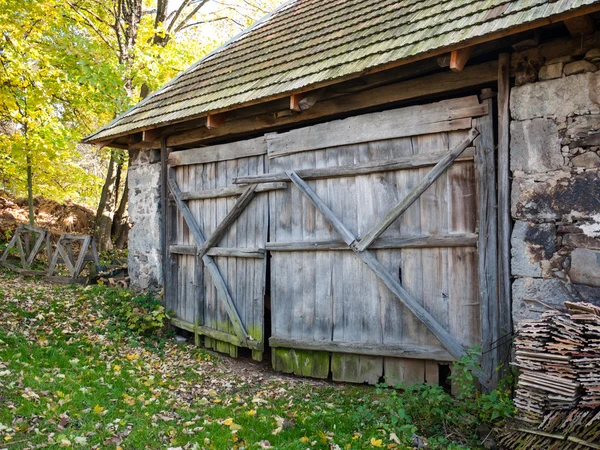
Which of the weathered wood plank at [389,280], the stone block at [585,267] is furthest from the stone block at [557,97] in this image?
the weathered wood plank at [389,280]

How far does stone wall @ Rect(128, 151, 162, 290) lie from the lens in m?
7.38

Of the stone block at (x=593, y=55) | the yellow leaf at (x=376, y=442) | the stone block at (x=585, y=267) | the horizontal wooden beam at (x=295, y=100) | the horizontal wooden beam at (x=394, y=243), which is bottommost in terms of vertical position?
the yellow leaf at (x=376, y=442)

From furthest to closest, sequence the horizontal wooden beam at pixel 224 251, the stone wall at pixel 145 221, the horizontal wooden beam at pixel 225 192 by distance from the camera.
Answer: the stone wall at pixel 145 221 → the horizontal wooden beam at pixel 224 251 → the horizontal wooden beam at pixel 225 192

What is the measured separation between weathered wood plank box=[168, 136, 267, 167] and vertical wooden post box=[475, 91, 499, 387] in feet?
8.50

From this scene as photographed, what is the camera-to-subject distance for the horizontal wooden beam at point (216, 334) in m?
5.90

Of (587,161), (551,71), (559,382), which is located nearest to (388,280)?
(559,382)

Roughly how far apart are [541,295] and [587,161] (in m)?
1.09

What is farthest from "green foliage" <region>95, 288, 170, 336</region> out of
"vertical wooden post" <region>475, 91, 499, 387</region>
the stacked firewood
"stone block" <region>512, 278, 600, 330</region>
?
the stacked firewood

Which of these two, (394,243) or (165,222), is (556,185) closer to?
(394,243)

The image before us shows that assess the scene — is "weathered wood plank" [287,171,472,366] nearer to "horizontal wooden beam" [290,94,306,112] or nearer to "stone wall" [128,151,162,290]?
"horizontal wooden beam" [290,94,306,112]

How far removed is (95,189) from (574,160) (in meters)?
15.3

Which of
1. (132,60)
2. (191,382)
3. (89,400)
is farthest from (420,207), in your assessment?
(132,60)

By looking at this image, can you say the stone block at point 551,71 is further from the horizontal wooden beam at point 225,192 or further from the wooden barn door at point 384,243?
the horizontal wooden beam at point 225,192

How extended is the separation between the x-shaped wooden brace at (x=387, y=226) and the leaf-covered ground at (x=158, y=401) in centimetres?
62
